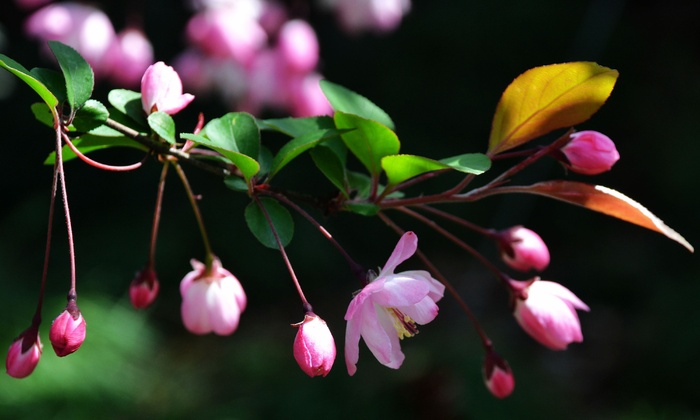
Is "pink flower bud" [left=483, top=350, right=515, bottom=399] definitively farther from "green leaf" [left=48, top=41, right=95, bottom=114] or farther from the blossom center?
"green leaf" [left=48, top=41, right=95, bottom=114]

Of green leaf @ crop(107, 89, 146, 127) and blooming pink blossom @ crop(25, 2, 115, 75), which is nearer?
green leaf @ crop(107, 89, 146, 127)

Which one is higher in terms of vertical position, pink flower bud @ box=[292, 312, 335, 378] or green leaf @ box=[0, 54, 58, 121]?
green leaf @ box=[0, 54, 58, 121]

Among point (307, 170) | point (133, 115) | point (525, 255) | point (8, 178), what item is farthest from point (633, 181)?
point (133, 115)

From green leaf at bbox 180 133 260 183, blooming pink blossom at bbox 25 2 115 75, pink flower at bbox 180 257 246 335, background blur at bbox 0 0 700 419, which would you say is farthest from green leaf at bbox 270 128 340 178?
background blur at bbox 0 0 700 419

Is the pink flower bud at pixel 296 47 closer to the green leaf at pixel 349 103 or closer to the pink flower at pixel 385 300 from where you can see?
the green leaf at pixel 349 103

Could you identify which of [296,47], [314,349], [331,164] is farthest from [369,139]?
[296,47]

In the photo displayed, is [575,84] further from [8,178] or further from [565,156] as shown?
[8,178]
